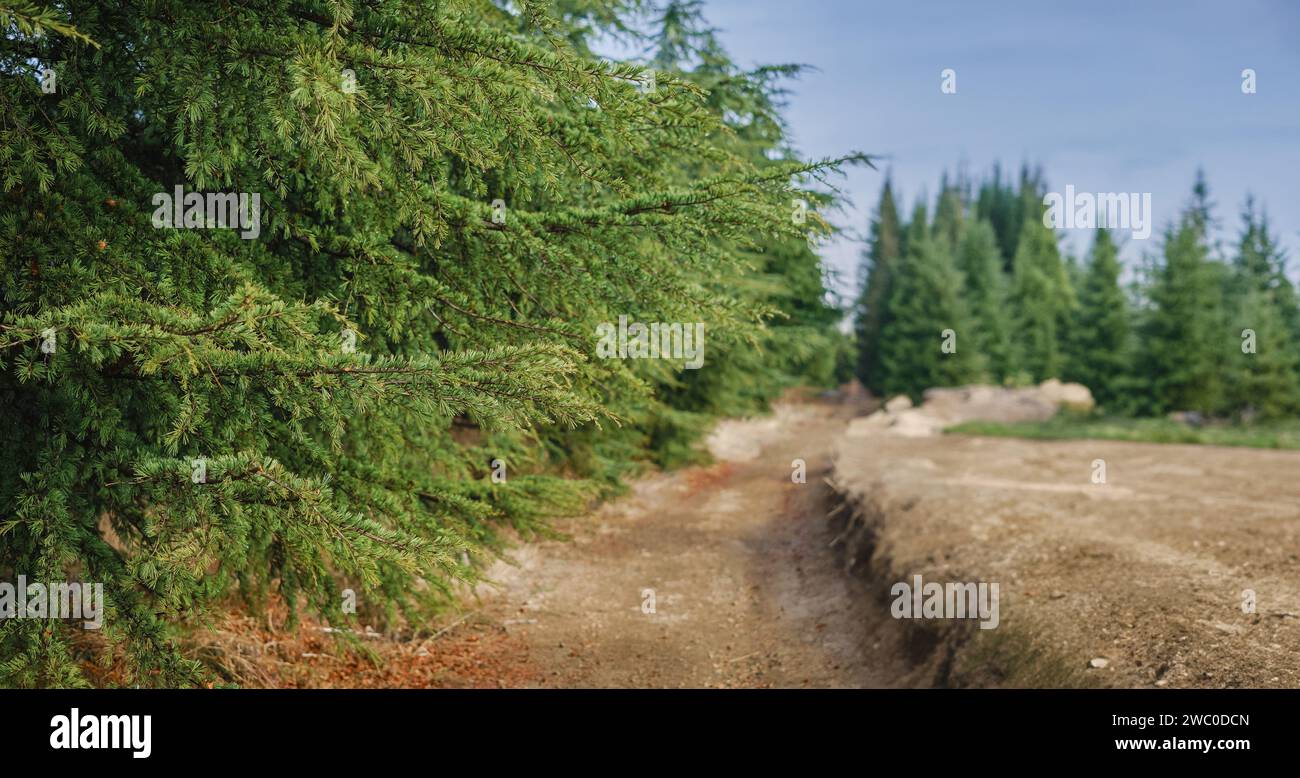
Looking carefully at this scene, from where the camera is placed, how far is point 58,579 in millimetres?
3504

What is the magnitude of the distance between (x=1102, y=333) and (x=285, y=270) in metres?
38.4

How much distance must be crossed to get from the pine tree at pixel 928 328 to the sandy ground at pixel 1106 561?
88.5 ft

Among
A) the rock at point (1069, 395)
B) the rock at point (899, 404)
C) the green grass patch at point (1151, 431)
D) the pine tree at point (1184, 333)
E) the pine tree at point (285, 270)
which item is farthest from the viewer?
the rock at point (899, 404)

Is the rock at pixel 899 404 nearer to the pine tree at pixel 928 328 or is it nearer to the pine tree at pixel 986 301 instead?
the pine tree at pixel 928 328

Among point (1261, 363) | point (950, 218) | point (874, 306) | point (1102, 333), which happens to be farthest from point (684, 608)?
point (950, 218)

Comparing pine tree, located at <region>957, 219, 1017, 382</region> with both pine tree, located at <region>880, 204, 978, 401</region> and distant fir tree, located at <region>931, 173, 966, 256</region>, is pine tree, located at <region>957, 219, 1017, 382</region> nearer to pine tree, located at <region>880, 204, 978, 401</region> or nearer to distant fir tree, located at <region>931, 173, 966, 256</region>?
pine tree, located at <region>880, 204, 978, 401</region>

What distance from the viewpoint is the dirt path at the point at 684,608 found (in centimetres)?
745

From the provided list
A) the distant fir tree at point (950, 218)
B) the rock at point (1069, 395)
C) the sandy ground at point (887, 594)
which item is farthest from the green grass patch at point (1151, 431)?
the distant fir tree at point (950, 218)

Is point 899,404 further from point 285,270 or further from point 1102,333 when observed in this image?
point 285,270

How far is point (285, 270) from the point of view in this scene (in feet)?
13.8

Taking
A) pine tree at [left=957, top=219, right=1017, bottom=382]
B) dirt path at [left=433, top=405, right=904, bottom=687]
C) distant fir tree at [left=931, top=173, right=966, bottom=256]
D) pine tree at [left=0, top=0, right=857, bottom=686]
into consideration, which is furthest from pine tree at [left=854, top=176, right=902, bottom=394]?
pine tree at [left=0, top=0, right=857, bottom=686]

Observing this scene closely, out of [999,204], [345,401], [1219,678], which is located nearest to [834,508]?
[1219,678]
